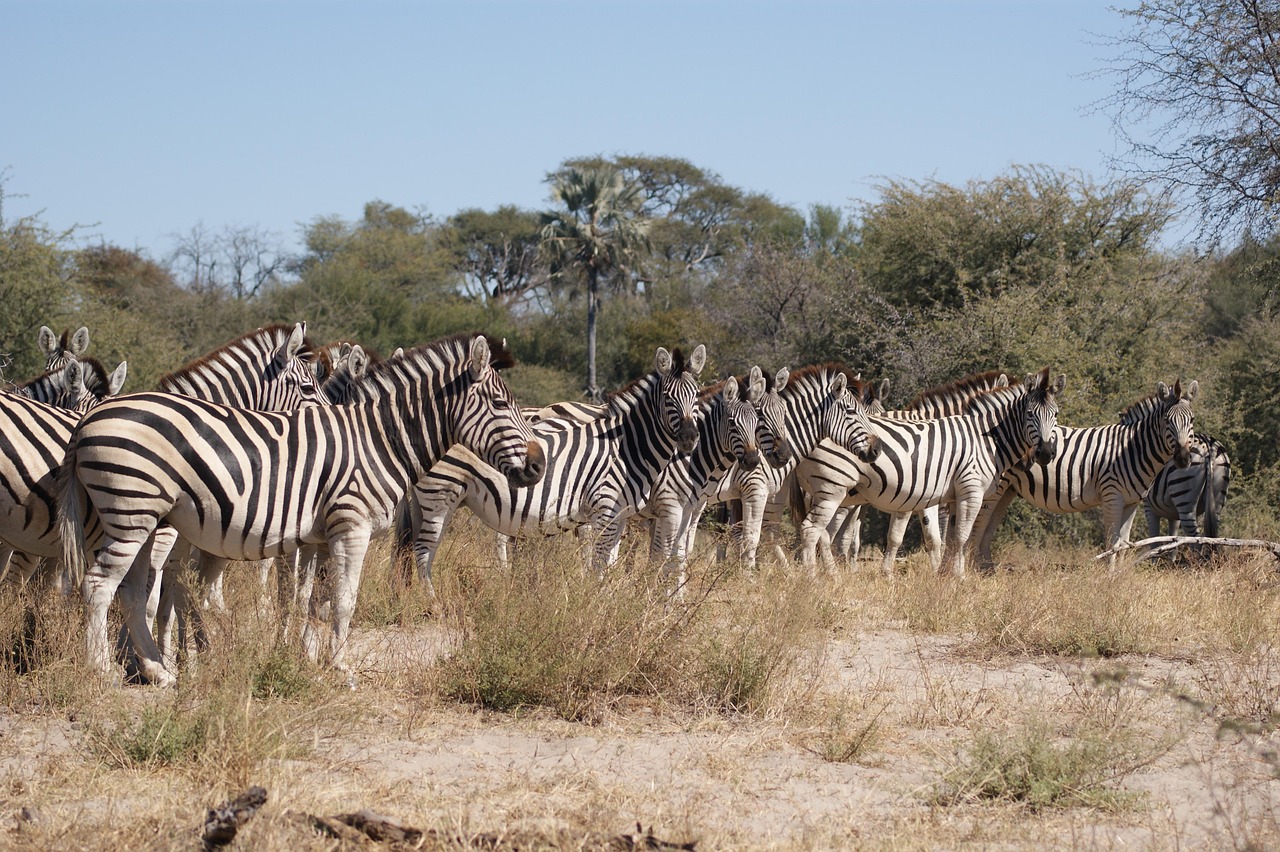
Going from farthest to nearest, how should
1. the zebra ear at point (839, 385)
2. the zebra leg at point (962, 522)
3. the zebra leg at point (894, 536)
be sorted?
1. the zebra leg at point (894, 536)
2. the zebra leg at point (962, 522)
3. the zebra ear at point (839, 385)

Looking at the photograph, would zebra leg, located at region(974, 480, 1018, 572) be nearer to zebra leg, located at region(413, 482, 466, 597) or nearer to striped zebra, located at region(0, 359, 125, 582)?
zebra leg, located at region(413, 482, 466, 597)

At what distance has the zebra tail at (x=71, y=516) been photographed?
6.34 metres

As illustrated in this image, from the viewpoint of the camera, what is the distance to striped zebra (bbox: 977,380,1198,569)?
520 inches

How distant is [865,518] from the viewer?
1884 centimetres

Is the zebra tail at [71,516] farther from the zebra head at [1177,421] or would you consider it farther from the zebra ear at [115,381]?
the zebra head at [1177,421]

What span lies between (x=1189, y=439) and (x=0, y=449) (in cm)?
1168

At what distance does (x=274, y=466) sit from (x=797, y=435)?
19.6ft

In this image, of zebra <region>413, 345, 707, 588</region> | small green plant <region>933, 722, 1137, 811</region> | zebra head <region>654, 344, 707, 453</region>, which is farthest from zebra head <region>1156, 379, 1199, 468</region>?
small green plant <region>933, 722, 1137, 811</region>

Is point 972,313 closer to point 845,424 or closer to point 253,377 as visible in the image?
point 845,424

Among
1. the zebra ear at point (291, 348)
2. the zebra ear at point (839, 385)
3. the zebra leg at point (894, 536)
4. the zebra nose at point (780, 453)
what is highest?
the zebra ear at point (291, 348)

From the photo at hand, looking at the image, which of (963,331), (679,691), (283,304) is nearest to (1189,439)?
(963,331)

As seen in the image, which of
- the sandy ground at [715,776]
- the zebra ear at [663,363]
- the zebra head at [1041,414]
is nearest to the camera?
the sandy ground at [715,776]

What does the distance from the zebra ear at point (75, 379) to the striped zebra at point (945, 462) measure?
20.7ft

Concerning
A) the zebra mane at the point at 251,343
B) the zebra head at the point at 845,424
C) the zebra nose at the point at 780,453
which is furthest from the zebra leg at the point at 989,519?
the zebra mane at the point at 251,343
